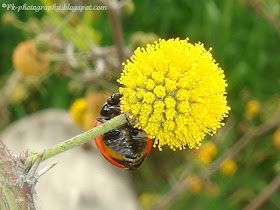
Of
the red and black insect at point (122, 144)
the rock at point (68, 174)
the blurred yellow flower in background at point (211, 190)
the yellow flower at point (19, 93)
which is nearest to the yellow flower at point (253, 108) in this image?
the blurred yellow flower in background at point (211, 190)

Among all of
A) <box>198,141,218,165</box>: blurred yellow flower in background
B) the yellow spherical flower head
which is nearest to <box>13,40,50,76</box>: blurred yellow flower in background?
<box>198,141,218,165</box>: blurred yellow flower in background

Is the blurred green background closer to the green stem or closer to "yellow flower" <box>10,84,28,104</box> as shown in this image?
"yellow flower" <box>10,84,28,104</box>

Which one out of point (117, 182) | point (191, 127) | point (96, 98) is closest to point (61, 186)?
point (117, 182)

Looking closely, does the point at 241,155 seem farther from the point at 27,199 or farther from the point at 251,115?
the point at 27,199

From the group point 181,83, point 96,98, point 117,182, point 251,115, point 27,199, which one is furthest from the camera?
point 117,182

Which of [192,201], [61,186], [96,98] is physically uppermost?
[96,98]

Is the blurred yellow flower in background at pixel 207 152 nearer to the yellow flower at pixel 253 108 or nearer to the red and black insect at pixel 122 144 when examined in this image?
the yellow flower at pixel 253 108
